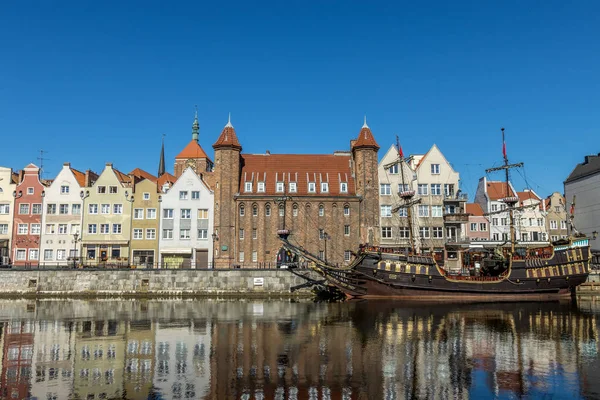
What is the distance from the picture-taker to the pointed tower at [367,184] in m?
64.2

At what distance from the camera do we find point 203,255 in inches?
2504

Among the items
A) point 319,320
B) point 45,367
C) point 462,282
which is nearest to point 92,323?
point 45,367

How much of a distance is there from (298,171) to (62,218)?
1343 inches

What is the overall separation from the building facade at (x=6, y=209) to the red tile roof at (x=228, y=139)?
2976cm

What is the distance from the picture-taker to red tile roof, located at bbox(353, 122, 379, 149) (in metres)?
66.1

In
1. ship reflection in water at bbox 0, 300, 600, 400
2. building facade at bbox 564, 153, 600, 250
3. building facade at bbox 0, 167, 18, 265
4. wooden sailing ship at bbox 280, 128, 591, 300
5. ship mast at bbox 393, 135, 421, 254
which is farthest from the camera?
building facade at bbox 564, 153, 600, 250

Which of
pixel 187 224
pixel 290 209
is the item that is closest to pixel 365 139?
pixel 290 209

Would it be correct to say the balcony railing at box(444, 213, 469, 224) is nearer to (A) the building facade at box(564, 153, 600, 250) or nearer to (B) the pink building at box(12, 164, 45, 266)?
(A) the building facade at box(564, 153, 600, 250)

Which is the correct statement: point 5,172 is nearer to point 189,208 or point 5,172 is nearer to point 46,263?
point 46,263

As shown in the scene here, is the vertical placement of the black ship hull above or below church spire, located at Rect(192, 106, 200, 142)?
below

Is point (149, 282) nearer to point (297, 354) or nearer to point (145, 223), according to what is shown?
point (145, 223)

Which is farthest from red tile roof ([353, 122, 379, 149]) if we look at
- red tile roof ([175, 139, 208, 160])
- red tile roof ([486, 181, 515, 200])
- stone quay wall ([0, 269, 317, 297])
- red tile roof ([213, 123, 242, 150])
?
red tile roof ([175, 139, 208, 160])

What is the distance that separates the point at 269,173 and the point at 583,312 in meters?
42.5

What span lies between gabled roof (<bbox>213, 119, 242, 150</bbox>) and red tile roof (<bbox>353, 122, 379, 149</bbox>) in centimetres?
1724
